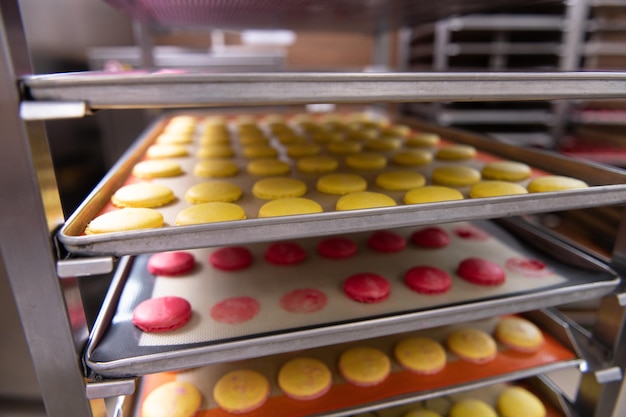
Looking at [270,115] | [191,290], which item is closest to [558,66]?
[270,115]

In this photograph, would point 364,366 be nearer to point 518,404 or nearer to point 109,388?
point 518,404

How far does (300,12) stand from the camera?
1.69m

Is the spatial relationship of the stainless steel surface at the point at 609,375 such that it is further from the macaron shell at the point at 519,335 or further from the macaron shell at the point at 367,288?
the macaron shell at the point at 367,288

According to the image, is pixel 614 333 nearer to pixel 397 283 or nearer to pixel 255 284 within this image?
pixel 397 283

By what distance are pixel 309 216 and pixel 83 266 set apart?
1.35ft

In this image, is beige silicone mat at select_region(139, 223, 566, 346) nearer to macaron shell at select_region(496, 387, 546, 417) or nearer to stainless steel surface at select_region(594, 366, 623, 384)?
stainless steel surface at select_region(594, 366, 623, 384)

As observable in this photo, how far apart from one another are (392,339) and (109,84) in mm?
1089

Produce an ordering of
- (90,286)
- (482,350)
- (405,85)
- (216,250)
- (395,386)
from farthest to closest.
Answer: (90,286)
(216,250)
(482,350)
(395,386)
(405,85)

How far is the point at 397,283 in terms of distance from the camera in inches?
44.9

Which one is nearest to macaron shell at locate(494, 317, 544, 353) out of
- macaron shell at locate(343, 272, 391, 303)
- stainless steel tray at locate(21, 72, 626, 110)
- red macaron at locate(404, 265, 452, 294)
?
red macaron at locate(404, 265, 452, 294)

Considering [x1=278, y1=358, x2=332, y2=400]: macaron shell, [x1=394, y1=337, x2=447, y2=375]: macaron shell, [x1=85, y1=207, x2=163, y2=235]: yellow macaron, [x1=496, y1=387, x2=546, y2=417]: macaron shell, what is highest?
[x1=85, y1=207, x2=163, y2=235]: yellow macaron

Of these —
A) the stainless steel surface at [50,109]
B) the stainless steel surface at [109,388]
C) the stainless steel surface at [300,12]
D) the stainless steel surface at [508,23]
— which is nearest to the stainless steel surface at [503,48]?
the stainless steel surface at [508,23]

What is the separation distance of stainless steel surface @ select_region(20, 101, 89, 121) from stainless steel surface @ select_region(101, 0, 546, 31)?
38.6 inches

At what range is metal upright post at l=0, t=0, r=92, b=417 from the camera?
60 centimetres
